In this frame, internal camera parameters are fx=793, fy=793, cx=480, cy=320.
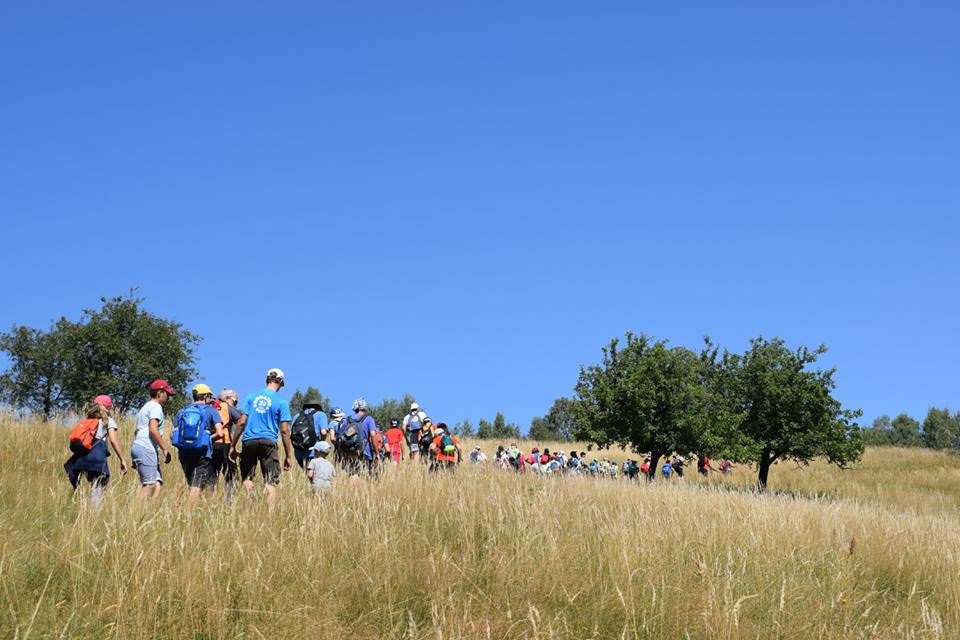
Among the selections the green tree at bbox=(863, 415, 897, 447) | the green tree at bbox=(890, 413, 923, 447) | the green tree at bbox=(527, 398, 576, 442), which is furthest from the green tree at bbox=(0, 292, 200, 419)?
the green tree at bbox=(890, 413, 923, 447)

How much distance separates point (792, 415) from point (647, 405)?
26.3 ft

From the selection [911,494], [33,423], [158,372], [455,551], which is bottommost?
[911,494]

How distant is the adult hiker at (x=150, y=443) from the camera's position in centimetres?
945

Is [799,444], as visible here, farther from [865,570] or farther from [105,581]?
[105,581]

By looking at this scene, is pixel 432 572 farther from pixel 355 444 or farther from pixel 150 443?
pixel 355 444

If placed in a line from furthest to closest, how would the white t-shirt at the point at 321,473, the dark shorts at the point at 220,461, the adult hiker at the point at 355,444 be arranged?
the adult hiker at the point at 355,444 < the dark shorts at the point at 220,461 < the white t-shirt at the point at 321,473

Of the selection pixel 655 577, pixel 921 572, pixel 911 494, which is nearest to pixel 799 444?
pixel 911 494

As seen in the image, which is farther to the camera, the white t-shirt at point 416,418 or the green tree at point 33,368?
the green tree at point 33,368

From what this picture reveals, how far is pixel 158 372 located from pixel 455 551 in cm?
4289

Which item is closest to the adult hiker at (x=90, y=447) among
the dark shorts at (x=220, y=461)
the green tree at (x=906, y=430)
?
the dark shorts at (x=220, y=461)

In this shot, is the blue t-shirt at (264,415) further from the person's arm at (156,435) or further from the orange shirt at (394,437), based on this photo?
the orange shirt at (394,437)

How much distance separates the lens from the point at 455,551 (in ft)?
21.7

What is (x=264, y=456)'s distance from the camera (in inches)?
391

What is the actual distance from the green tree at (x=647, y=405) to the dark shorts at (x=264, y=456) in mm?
27801
